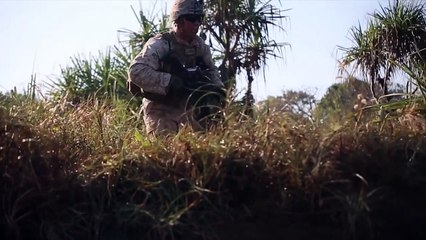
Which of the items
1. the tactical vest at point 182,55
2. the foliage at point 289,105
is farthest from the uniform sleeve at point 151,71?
the foliage at point 289,105

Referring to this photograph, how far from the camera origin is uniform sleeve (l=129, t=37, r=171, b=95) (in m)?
5.23

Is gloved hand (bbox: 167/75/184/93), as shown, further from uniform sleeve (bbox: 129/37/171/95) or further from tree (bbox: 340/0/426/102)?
tree (bbox: 340/0/426/102)

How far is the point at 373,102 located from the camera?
4668mm

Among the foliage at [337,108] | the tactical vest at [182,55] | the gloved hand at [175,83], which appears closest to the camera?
the foliage at [337,108]

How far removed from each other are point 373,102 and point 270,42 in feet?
29.6

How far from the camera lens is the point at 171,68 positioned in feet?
17.5

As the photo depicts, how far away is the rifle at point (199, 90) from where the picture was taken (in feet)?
14.5

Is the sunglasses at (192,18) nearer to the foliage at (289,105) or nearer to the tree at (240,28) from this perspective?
the foliage at (289,105)

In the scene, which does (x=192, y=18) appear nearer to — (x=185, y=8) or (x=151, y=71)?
(x=185, y=8)

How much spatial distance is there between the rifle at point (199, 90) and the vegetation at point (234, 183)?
463 mm

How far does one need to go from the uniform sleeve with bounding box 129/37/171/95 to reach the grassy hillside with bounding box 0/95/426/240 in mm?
1378

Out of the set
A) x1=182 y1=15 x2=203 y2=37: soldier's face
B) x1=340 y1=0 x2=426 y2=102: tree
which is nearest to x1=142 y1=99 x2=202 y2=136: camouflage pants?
x1=182 y1=15 x2=203 y2=37: soldier's face

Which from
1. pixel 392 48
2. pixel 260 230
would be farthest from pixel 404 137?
pixel 392 48

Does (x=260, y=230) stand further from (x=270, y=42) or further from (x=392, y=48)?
(x=270, y=42)
